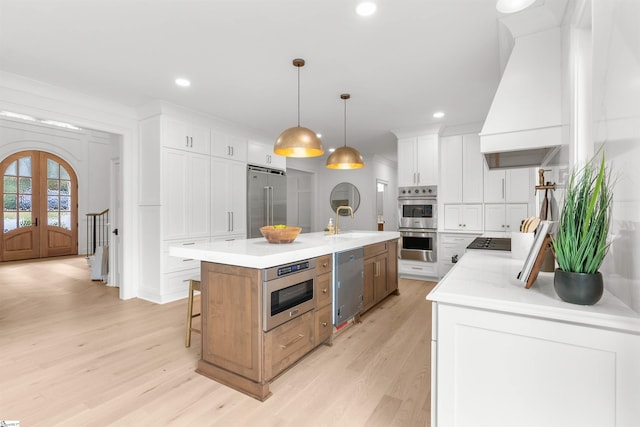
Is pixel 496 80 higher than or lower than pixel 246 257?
higher

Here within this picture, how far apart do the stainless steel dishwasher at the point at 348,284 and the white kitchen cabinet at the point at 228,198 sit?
2436mm

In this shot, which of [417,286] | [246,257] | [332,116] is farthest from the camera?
[417,286]

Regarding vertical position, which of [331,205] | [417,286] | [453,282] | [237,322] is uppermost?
[331,205]

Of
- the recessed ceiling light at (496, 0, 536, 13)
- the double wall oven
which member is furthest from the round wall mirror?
the recessed ceiling light at (496, 0, 536, 13)

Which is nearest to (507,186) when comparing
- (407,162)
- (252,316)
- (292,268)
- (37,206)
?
(407,162)

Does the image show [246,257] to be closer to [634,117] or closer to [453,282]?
[453,282]

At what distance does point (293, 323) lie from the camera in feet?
7.20

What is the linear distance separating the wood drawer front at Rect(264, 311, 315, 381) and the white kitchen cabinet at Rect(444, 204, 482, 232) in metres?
3.58

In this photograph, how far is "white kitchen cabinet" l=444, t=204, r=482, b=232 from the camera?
493 cm

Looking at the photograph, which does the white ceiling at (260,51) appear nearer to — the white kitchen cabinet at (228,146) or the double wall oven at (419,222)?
the white kitchen cabinet at (228,146)

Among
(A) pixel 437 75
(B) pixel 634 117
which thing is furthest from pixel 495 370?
(A) pixel 437 75

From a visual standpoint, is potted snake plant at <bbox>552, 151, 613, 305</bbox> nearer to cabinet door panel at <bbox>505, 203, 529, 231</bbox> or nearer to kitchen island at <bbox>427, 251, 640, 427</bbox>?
kitchen island at <bbox>427, 251, 640, 427</bbox>

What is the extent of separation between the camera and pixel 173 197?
404 centimetres

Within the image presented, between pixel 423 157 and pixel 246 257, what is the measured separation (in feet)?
13.4
